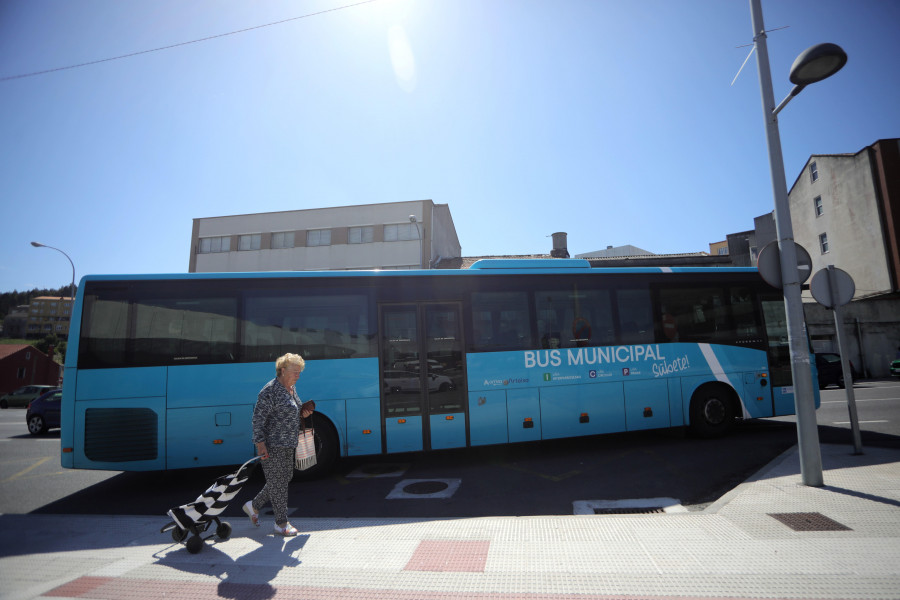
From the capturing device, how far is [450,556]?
3814mm

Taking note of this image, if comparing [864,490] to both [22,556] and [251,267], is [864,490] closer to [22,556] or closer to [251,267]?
[22,556]

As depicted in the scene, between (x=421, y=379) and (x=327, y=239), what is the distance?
3261 cm

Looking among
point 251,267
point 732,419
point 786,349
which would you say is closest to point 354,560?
point 732,419

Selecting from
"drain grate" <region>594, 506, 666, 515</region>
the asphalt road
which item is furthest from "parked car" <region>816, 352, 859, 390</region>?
"drain grate" <region>594, 506, 666, 515</region>

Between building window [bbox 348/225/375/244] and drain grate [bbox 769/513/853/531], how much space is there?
1359 inches

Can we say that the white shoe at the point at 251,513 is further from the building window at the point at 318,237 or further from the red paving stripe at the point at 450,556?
the building window at the point at 318,237

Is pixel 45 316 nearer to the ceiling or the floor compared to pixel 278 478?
nearer to the ceiling

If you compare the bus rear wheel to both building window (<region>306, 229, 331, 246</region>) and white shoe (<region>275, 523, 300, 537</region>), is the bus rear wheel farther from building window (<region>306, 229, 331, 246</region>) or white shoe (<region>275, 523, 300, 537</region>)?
building window (<region>306, 229, 331, 246</region>)

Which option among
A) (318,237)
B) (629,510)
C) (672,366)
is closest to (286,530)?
(629,510)

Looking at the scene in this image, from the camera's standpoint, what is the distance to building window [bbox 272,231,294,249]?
125 feet

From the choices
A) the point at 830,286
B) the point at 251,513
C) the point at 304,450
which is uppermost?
the point at 830,286

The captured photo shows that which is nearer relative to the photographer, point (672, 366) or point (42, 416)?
point (672, 366)

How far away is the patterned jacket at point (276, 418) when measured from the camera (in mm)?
4477

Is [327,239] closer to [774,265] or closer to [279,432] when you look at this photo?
[279,432]
